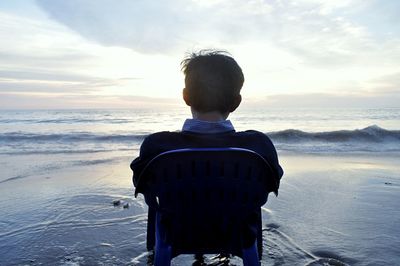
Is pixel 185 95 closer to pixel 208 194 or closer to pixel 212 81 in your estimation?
pixel 212 81

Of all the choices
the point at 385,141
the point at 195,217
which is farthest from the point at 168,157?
the point at 385,141

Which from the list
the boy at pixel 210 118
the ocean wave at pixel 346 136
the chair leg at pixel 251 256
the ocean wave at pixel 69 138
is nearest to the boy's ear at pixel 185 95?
the boy at pixel 210 118

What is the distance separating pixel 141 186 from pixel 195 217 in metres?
0.34

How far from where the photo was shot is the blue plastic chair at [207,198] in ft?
6.36

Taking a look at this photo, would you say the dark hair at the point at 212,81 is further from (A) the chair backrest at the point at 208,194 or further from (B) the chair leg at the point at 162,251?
(B) the chair leg at the point at 162,251

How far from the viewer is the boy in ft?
6.77

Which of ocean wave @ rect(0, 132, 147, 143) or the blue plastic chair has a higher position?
the blue plastic chair

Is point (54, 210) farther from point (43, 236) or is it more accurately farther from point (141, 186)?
point (141, 186)

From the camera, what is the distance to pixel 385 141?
53.4 ft

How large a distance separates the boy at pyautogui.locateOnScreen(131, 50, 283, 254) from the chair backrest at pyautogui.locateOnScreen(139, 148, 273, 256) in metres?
0.11

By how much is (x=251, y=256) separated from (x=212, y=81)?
105cm

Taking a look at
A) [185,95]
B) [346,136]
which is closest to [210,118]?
[185,95]

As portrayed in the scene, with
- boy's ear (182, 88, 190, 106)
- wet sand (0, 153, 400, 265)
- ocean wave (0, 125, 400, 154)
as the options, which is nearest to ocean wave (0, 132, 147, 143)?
ocean wave (0, 125, 400, 154)

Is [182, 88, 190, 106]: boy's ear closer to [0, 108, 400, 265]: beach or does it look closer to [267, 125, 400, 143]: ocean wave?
[0, 108, 400, 265]: beach
